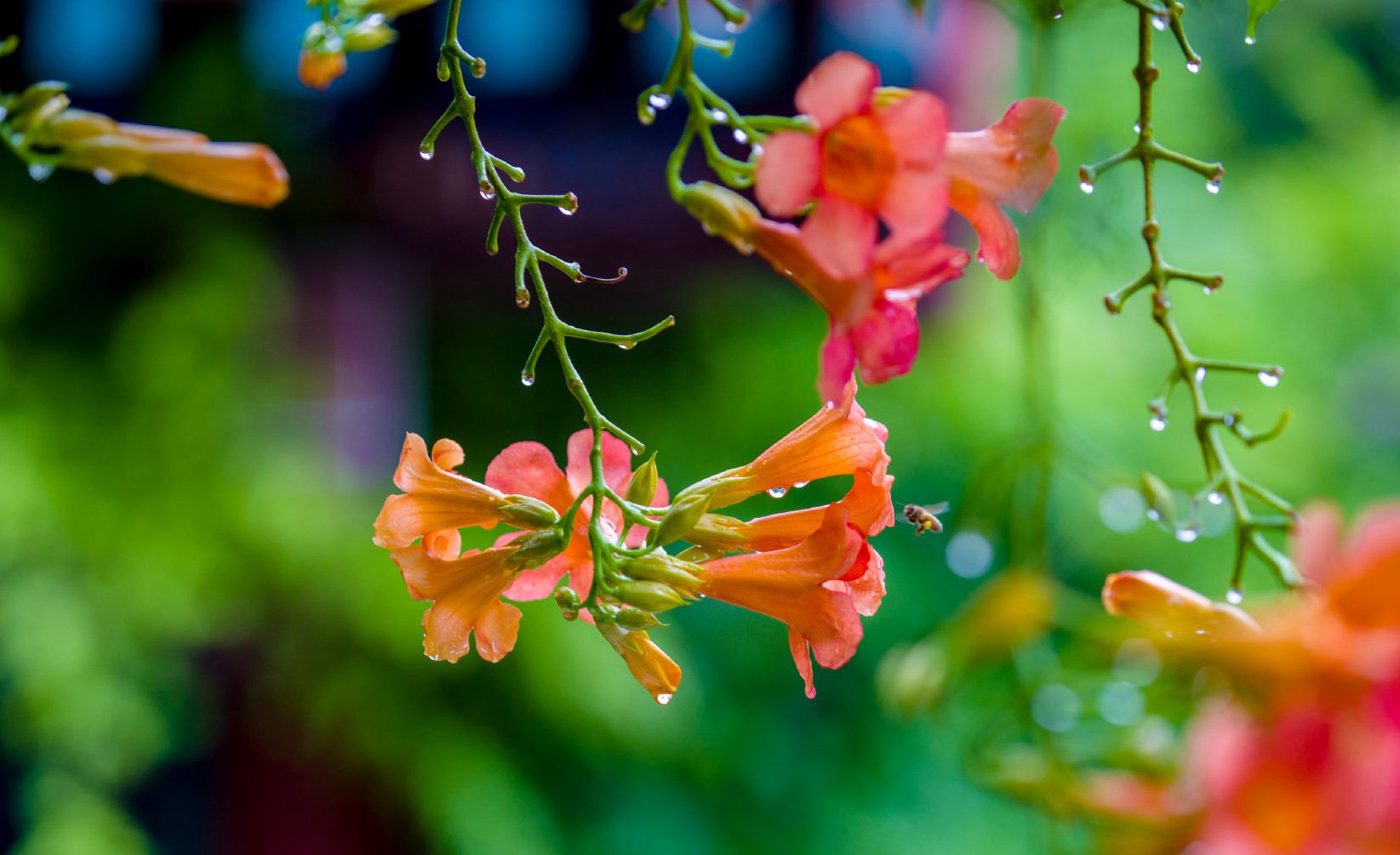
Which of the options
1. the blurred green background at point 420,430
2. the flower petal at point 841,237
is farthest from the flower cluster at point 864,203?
the blurred green background at point 420,430

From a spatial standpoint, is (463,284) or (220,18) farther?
(463,284)

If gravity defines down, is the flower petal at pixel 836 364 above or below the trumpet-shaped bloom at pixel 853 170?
below

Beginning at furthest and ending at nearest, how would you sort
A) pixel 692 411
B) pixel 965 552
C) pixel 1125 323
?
pixel 1125 323, pixel 692 411, pixel 965 552

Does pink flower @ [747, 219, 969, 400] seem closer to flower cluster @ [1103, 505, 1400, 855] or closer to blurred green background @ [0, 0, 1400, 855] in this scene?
flower cluster @ [1103, 505, 1400, 855]

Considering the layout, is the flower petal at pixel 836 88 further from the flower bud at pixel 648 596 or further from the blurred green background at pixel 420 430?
the blurred green background at pixel 420 430

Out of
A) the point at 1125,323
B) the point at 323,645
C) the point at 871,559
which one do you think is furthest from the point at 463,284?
the point at 871,559

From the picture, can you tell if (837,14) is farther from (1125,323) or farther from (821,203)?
(821,203)

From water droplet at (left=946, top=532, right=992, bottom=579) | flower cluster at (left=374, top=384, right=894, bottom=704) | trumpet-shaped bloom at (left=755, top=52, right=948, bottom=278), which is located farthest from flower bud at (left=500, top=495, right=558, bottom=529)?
water droplet at (left=946, top=532, right=992, bottom=579)
